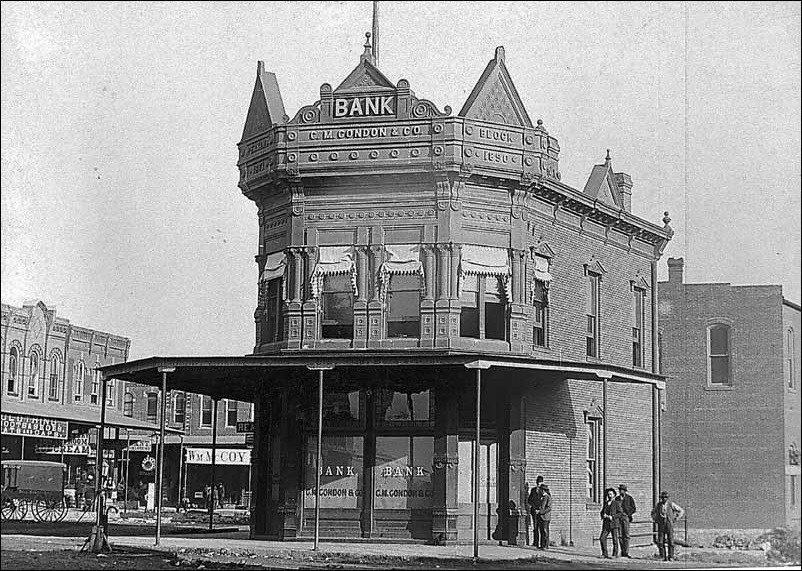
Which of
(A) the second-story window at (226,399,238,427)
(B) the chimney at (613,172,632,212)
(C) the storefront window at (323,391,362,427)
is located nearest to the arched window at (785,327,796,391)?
(B) the chimney at (613,172,632,212)

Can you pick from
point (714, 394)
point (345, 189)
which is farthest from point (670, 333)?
point (345, 189)

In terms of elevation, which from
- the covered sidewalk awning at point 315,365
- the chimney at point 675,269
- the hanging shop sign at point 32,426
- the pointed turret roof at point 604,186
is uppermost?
the pointed turret roof at point 604,186

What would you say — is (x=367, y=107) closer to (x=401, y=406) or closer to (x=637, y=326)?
(x=401, y=406)

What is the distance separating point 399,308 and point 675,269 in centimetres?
1272

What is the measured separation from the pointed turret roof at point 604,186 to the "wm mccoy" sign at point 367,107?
7891 millimetres

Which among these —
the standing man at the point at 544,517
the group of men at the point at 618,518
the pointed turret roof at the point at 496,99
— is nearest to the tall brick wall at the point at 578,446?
the group of men at the point at 618,518

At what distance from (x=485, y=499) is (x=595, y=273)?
7.88 metres

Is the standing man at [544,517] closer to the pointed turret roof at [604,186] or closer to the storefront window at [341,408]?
the storefront window at [341,408]

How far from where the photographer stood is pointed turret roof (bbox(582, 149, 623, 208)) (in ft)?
112

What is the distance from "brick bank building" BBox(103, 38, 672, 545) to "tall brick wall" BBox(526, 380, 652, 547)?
4.9 inches

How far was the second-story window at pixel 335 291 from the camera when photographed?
92.5ft

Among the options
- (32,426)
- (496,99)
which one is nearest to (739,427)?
(496,99)

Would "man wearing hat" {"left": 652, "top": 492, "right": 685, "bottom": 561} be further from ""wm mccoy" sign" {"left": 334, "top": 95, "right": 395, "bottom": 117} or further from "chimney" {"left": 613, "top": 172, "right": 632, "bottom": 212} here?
"chimney" {"left": 613, "top": 172, "right": 632, "bottom": 212}

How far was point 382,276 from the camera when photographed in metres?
27.9
